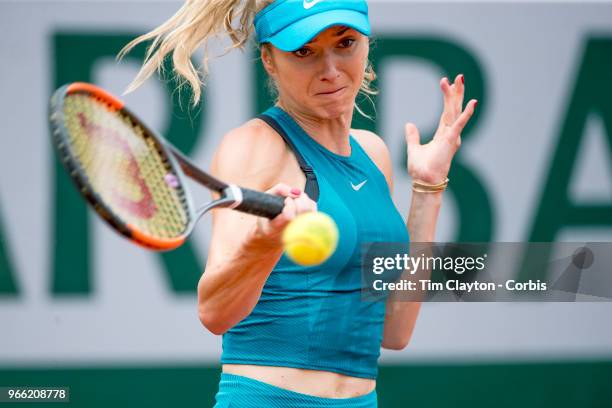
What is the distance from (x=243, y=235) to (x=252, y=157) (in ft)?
0.69

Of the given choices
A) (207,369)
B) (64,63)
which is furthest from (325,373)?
(64,63)

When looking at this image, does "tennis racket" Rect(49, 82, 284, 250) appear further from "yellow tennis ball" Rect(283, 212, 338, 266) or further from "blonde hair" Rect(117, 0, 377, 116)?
"blonde hair" Rect(117, 0, 377, 116)

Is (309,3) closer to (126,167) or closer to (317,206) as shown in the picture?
(317,206)

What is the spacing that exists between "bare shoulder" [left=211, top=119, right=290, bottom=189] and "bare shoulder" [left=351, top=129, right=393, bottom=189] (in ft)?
1.31

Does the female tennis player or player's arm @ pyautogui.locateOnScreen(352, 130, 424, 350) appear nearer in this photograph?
the female tennis player

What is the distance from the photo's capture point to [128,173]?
6.32 feet

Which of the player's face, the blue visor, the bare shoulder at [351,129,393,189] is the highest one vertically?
the blue visor

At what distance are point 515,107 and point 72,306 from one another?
201cm

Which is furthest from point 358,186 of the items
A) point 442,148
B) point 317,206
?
point 442,148

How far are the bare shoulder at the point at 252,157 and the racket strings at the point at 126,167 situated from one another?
230 millimetres

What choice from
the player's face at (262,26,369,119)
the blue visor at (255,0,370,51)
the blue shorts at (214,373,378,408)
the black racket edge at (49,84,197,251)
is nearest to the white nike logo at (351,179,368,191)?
the player's face at (262,26,369,119)

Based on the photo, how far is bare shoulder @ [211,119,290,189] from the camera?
7.22 feet

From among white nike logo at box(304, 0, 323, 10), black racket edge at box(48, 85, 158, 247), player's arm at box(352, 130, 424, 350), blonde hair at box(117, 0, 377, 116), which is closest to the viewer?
black racket edge at box(48, 85, 158, 247)

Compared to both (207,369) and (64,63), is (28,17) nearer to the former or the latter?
(64,63)
